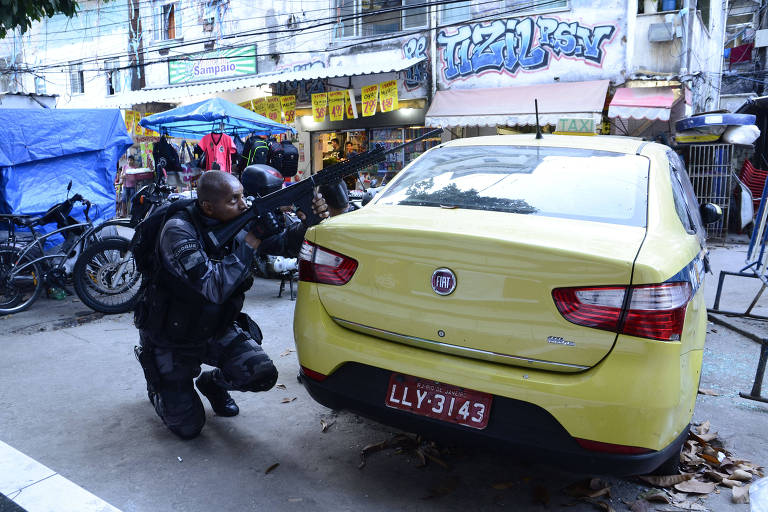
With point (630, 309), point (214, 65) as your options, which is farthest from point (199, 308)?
point (214, 65)

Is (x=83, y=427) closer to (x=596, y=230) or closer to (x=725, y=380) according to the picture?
(x=596, y=230)

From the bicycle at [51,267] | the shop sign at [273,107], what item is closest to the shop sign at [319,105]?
the shop sign at [273,107]

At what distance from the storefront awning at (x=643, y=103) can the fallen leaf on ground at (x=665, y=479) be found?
8573 mm

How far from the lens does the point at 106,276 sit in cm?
562

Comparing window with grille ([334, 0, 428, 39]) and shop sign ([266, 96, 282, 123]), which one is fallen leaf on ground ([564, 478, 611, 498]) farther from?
shop sign ([266, 96, 282, 123])

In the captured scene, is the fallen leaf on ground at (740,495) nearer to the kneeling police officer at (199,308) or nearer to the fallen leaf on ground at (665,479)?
the fallen leaf on ground at (665,479)

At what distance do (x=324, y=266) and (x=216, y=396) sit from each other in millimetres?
1251

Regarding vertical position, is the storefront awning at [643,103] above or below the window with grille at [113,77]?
below

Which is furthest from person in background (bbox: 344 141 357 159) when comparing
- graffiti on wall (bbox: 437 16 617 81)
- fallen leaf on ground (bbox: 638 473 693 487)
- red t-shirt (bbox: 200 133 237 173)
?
fallen leaf on ground (bbox: 638 473 693 487)

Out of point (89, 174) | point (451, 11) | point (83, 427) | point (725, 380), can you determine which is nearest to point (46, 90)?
point (451, 11)

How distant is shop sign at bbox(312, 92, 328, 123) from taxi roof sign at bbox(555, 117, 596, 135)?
16.8 feet

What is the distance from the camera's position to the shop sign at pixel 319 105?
12.9 m

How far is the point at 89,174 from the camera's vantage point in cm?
685

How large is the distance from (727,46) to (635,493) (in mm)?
27178
